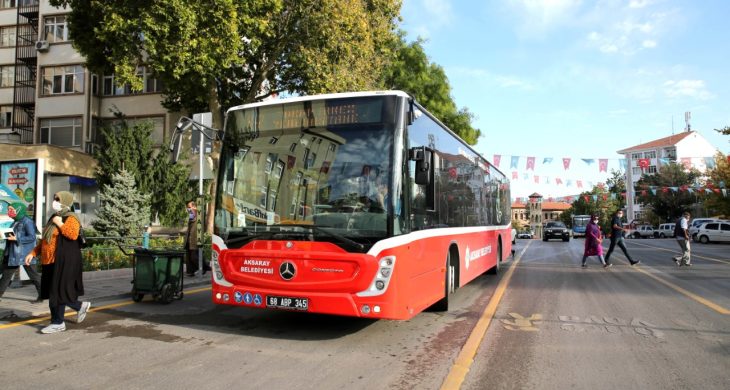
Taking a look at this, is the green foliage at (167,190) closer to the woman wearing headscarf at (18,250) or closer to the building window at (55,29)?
the woman wearing headscarf at (18,250)

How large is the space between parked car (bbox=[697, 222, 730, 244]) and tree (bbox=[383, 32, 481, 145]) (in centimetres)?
2039

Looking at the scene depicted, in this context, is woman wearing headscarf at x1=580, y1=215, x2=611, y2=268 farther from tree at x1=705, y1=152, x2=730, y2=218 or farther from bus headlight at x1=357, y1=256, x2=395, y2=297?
tree at x1=705, y1=152, x2=730, y2=218

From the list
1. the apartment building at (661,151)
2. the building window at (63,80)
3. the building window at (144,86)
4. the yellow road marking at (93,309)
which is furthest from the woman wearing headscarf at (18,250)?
the apartment building at (661,151)

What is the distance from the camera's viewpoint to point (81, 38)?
65.5ft

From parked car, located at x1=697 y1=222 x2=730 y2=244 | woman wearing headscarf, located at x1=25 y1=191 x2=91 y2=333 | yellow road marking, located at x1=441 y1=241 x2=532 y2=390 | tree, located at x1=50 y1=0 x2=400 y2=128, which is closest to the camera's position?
yellow road marking, located at x1=441 y1=241 x2=532 y2=390

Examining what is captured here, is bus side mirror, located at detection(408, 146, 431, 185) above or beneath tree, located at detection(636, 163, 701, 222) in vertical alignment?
beneath

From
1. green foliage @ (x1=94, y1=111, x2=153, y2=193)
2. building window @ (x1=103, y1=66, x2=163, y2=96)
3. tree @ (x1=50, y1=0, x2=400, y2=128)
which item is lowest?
green foliage @ (x1=94, y1=111, x2=153, y2=193)

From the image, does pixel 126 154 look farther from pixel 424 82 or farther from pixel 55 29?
pixel 424 82

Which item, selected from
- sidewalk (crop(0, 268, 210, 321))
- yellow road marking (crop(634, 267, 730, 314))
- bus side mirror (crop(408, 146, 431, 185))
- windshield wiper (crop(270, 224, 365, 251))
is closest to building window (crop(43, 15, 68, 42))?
sidewalk (crop(0, 268, 210, 321))

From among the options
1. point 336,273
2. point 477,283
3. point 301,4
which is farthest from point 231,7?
point 336,273

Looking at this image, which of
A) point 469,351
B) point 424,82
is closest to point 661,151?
point 424,82

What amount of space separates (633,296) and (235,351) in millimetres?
7682

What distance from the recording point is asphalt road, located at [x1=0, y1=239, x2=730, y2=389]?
14.7 ft

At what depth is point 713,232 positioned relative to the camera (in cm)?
A: 3719
